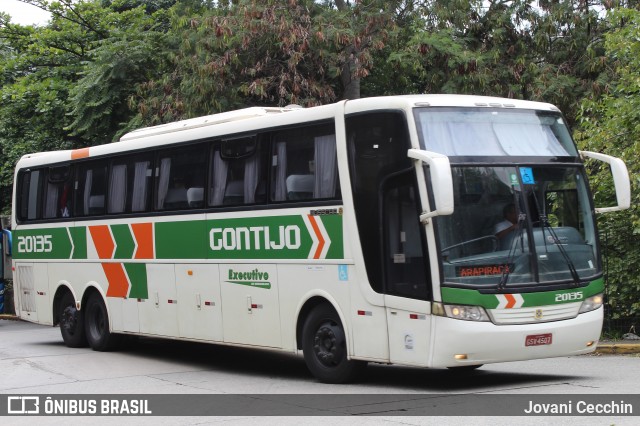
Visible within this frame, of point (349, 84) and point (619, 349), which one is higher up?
point (349, 84)

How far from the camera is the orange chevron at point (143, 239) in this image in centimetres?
1656

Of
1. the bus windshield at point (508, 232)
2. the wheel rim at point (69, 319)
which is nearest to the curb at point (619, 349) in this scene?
the bus windshield at point (508, 232)

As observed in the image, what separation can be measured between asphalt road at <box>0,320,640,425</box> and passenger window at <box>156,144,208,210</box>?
8.34ft

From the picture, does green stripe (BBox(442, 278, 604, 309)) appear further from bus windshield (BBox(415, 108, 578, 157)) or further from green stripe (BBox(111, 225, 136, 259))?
green stripe (BBox(111, 225, 136, 259))

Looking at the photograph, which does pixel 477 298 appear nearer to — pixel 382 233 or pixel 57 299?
pixel 382 233

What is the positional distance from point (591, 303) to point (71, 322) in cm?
1039

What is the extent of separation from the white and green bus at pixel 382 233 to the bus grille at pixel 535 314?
2cm

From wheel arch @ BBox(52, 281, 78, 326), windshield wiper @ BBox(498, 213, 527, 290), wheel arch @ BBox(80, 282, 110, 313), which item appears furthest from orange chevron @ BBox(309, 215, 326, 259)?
wheel arch @ BBox(52, 281, 78, 326)

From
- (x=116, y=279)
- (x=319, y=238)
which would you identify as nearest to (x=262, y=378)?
(x=319, y=238)

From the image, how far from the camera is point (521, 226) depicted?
453 inches

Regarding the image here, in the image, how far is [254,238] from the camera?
14125mm

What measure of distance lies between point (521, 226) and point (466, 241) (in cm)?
69

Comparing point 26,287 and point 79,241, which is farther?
point 26,287

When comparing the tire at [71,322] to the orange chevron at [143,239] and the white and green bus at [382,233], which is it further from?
the white and green bus at [382,233]
